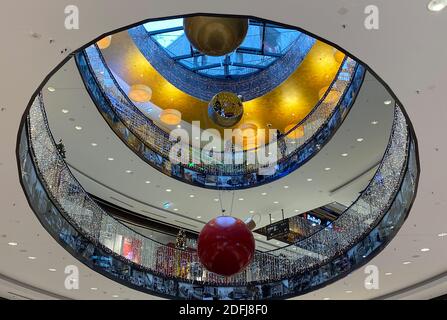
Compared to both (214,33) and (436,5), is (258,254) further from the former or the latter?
(214,33)

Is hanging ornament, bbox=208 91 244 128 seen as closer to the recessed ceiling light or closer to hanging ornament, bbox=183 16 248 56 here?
hanging ornament, bbox=183 16 248 56

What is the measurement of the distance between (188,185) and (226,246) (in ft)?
30.9

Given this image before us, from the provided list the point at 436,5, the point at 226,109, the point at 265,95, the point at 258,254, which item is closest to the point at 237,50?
the point at 265,95

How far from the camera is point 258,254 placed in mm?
12562

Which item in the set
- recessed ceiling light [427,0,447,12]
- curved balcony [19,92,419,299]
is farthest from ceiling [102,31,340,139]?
recessed ceiling light [427,0,447,12]

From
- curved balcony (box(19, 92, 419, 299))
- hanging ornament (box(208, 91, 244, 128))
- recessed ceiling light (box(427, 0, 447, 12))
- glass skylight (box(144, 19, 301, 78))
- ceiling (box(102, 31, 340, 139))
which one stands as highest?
glass skylight (box(144, 19, 301, 78))

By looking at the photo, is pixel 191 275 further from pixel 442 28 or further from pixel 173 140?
pixel 442 28

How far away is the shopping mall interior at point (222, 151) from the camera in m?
3.70

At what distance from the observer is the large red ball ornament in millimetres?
3881

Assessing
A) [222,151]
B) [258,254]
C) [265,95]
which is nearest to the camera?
[258,254]

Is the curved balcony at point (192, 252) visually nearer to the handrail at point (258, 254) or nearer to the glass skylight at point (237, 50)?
the handrail at point (258, 254)

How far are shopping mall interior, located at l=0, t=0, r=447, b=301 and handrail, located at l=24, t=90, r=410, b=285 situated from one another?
47 millimetres

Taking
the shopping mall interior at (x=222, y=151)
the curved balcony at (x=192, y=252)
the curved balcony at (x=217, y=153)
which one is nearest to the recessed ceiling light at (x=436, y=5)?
the shopping mall interior at (x=222, y=151)
